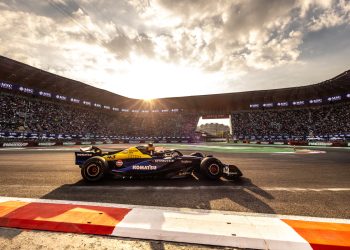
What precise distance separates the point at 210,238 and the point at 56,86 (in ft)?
150

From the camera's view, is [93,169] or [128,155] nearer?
[93,169]

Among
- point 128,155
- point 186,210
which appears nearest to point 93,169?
point 128,155

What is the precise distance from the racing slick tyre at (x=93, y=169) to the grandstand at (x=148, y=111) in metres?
32.5

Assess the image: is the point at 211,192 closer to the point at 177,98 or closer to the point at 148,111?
the point at 177,98

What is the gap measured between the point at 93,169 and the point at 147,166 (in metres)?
1.55

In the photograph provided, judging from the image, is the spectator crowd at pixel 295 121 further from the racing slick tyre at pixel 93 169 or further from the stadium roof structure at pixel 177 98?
the racing slick tyre at pixel 93 169

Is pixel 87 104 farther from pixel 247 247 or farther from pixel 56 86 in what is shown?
pixel 247 247

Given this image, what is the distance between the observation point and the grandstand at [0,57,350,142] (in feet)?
118

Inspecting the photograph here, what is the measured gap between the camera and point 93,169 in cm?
623

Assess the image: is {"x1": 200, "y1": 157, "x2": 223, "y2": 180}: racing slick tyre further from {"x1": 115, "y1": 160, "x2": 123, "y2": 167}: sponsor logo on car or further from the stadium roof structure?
the stadium roof structure

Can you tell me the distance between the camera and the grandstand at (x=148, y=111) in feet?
118

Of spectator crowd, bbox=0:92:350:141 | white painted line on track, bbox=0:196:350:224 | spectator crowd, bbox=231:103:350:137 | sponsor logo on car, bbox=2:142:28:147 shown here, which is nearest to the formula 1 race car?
white painted line on track, bbox=0:196:350:224

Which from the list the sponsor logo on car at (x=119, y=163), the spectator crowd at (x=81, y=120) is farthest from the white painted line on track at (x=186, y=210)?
the spectator crowd at (x=81, y=120)

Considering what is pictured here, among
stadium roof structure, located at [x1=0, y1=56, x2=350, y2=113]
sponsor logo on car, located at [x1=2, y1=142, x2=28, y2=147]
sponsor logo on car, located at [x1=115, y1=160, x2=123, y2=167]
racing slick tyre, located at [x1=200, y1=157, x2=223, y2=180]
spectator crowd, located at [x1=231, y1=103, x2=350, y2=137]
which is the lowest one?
racing slick tyre, located at [x1=200, y1=157, x2=223, y2=180]
